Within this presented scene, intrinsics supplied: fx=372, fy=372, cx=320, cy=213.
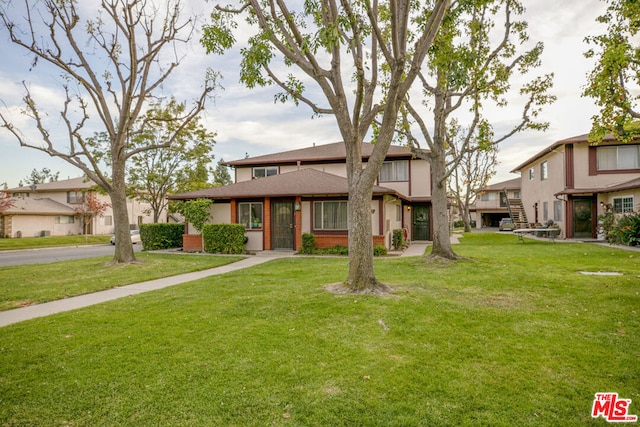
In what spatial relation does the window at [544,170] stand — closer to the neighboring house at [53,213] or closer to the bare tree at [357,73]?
the bare tree at [357,73]

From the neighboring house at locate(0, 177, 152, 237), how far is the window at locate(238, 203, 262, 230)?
49.9ft

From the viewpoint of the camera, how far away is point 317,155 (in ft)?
77.6

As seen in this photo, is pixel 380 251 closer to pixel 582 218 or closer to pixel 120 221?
pixel 120 221

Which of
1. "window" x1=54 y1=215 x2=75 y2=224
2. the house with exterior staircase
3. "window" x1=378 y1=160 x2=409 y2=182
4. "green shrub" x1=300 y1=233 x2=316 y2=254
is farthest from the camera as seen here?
the house with exterior staircase

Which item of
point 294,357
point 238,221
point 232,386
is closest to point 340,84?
point 294,357

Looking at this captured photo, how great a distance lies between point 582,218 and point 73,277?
984 inches

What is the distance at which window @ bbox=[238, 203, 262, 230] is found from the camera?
18.2 m

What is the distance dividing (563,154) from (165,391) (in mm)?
24387

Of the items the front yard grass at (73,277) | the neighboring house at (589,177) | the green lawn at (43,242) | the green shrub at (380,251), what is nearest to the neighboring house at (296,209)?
the green shrub at (380,251)

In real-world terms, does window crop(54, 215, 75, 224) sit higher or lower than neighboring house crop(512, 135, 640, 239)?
lower

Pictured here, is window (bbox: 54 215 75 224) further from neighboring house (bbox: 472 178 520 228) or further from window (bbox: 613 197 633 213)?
neighboring house (bbox: 472 178 520 228)

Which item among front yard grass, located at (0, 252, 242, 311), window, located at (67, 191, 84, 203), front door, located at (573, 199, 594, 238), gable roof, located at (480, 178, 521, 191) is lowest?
front yard grass, located at (0, 252, 242, 311)

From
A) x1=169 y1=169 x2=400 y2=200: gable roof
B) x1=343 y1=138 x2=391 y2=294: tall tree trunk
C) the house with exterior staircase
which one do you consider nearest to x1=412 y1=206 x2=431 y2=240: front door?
x1=169 y1=169 x2=400 y2=200: gable roof

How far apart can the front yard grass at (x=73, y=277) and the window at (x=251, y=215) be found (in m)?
3.65
